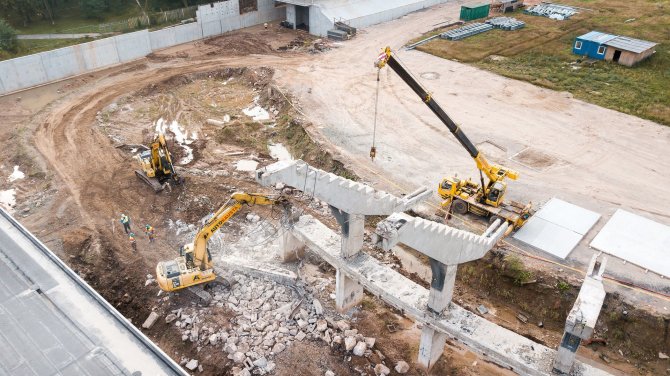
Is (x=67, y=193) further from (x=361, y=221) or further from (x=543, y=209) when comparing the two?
(x=543, y=209)

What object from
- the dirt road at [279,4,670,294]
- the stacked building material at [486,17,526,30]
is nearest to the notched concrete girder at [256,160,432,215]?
the dirt road at [279,4,670,294]

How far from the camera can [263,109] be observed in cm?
3173

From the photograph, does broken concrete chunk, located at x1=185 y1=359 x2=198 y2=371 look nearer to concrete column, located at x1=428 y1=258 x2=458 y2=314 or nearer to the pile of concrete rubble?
the pile of concrete rubble

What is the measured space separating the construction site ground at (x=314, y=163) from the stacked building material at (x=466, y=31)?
5696 millimetres

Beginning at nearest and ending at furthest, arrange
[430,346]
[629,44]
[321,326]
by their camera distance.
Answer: [430,346], [321,326], [629,44]

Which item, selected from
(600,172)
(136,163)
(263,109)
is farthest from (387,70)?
(136,163)

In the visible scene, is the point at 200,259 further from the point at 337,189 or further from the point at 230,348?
the point at 337,189

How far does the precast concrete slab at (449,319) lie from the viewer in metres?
13.4

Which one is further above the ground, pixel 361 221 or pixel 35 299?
pixel 361 221

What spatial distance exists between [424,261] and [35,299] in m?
13.8

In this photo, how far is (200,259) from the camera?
55.2ft

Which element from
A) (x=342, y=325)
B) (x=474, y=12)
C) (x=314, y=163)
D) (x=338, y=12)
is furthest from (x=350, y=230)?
(x=474, y=12)

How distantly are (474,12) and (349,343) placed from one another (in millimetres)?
41188

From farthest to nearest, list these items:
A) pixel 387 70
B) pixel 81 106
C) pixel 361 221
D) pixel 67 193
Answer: pixel 387 70
pixel 81 106
pixel 67 193
pixel 361 221
